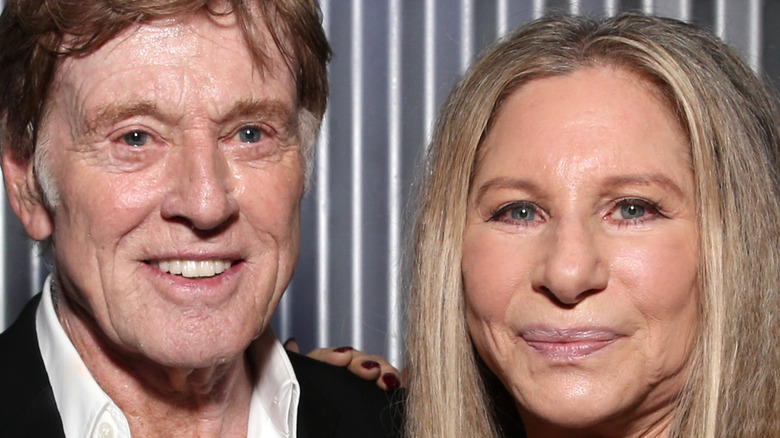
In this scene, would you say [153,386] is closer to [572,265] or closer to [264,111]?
[264,111]

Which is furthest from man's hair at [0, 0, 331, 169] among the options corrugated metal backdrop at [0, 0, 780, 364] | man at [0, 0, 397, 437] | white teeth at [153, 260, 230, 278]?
corrugated metal backdrop at [0, 0, 780, 364]

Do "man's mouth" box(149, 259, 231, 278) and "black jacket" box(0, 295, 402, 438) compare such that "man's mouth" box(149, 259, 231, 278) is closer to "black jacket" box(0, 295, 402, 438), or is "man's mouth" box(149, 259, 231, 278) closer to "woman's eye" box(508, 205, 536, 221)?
"black jacket" box(0, 295, 402, 438)

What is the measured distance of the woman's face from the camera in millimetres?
1559

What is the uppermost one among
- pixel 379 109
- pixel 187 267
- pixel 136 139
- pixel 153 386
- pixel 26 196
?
pixel 379 109

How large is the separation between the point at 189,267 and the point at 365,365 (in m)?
0.72

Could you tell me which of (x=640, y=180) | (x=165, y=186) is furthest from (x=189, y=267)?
(x=640, y=180)

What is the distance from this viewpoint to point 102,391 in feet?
5.83

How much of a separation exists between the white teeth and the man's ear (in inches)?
9.8

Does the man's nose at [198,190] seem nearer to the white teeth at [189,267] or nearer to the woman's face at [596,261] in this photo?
the white teeth at [189,267]

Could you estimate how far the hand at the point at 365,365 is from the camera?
7.69ft

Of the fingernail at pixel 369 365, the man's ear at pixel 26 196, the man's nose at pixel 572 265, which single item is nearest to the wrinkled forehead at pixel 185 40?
the man's ear at pixel 26 196

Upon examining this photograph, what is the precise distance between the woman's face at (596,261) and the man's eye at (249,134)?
1.54 ft

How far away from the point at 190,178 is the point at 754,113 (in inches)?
39.0

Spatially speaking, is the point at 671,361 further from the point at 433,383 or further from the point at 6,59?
the point at 6,59
